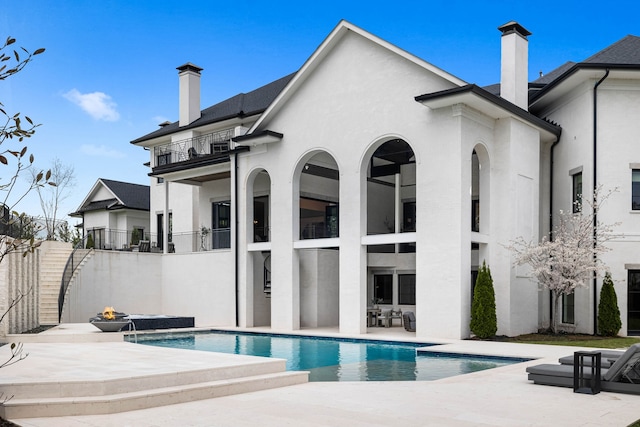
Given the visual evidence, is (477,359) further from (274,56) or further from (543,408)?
(274,56)

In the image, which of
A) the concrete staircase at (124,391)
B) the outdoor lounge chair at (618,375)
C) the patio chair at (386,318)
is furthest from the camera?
the patio chair at (386,318)

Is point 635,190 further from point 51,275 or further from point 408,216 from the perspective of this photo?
point 51,275

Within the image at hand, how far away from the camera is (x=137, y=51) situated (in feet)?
132

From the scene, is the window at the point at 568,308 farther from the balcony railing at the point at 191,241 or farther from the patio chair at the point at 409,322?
the balcony railing at the point at 191,241

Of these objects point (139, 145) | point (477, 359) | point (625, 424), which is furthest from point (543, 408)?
point (139, 145)

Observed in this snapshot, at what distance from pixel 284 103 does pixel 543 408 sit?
16.8 metres

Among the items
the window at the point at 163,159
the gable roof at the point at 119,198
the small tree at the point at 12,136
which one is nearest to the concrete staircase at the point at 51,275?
the window at the point at 163,159

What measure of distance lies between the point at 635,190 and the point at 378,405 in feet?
50.3

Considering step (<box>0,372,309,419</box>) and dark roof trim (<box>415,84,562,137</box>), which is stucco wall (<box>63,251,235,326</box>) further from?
step (<box>0,372,309,419</box>)

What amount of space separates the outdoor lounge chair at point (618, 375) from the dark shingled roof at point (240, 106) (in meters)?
19.5

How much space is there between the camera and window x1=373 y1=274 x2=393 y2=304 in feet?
85.2

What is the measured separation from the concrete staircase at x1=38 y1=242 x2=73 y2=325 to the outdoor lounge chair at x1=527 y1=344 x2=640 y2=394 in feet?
56.9

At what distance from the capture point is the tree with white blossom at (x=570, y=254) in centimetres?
1850

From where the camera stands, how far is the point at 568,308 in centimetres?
2188
